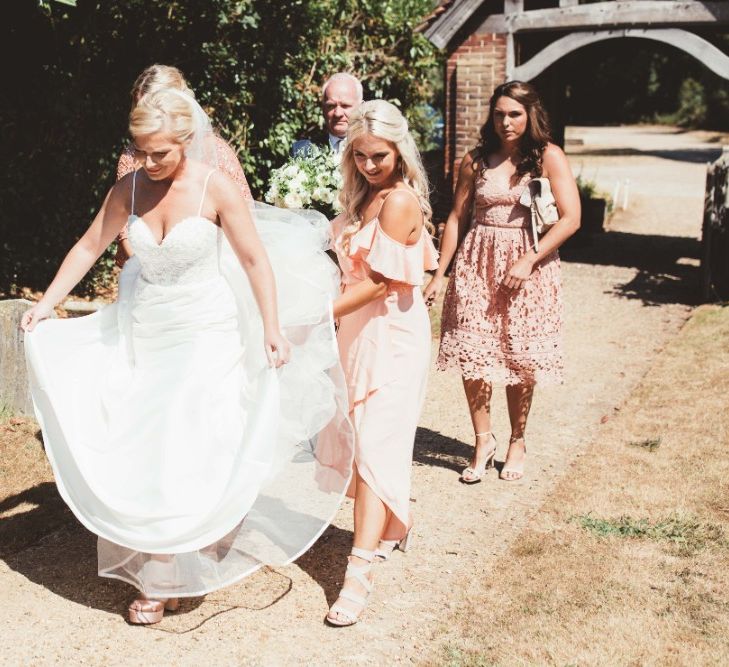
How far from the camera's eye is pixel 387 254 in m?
3.73

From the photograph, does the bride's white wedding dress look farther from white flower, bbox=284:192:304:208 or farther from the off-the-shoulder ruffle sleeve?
white flower, bbox=284:192:304:208

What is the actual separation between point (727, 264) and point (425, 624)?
7939 millimetres

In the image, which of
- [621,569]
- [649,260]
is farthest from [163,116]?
[649,260]

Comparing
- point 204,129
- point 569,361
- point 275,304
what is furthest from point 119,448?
point 569,361

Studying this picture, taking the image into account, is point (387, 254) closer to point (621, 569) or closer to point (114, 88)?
point (621, 569)

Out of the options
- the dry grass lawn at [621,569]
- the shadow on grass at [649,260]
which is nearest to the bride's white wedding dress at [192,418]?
the dry grass lawn at [621,569]

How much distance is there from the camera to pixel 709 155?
3419cm

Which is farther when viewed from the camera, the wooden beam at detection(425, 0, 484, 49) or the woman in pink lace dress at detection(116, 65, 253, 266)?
the wooden beam at detection(425, 0, 484, 49)

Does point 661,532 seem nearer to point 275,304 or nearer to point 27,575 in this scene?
point 275,304

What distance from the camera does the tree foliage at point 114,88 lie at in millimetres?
9352

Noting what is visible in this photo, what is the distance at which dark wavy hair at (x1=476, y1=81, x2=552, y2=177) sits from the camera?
15.6 ft

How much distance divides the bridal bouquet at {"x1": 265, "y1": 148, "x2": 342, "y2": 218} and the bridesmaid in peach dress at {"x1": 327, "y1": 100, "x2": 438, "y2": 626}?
2.59 ft

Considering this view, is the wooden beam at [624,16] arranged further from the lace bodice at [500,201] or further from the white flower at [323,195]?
the white flower at [323,195]

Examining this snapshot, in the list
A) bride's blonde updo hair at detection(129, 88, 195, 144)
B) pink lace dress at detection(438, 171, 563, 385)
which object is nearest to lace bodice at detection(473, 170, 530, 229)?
pink lace dress at detection(438, 171, 563, 385)
